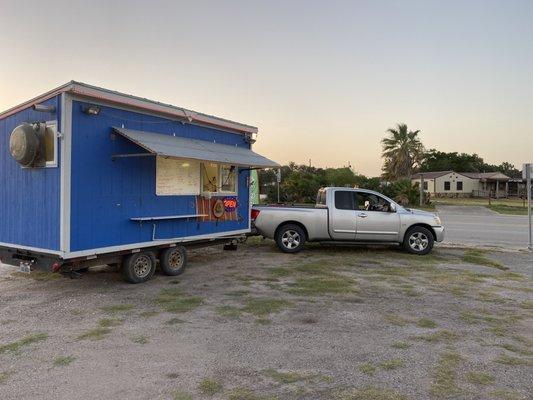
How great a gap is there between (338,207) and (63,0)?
9.33m

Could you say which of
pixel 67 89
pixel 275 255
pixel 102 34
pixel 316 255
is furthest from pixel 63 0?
pixel 316 255

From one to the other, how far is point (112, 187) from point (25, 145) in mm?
1429

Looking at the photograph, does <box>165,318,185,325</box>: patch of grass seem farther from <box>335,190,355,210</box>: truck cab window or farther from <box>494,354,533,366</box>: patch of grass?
<box>335,190,355,210</box>: truck cab window

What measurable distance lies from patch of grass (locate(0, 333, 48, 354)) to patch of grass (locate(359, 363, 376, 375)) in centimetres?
368

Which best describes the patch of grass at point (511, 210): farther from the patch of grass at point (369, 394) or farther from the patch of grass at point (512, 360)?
the patch of grass at point (369, 394)

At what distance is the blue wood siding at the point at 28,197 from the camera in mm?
6867

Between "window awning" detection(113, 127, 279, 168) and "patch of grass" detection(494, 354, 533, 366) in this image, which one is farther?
"window awning" detection(113, 127, 279, 168)

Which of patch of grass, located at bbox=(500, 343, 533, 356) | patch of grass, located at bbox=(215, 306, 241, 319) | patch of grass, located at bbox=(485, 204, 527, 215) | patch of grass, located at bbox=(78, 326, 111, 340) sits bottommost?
patch of grass, located at bbox=(500, 343, 533, 356)

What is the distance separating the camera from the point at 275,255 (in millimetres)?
11594

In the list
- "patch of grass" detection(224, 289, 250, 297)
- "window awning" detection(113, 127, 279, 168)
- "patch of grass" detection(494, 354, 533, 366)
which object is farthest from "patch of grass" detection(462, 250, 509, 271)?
"patch of grass" detection(224, 289, 250, 297)

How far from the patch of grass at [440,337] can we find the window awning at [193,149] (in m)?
4.65

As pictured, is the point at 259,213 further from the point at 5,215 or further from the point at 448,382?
the point at 448,382

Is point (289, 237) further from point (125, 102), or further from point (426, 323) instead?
point (426, 323)

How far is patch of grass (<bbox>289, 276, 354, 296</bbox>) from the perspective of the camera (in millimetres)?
7633
